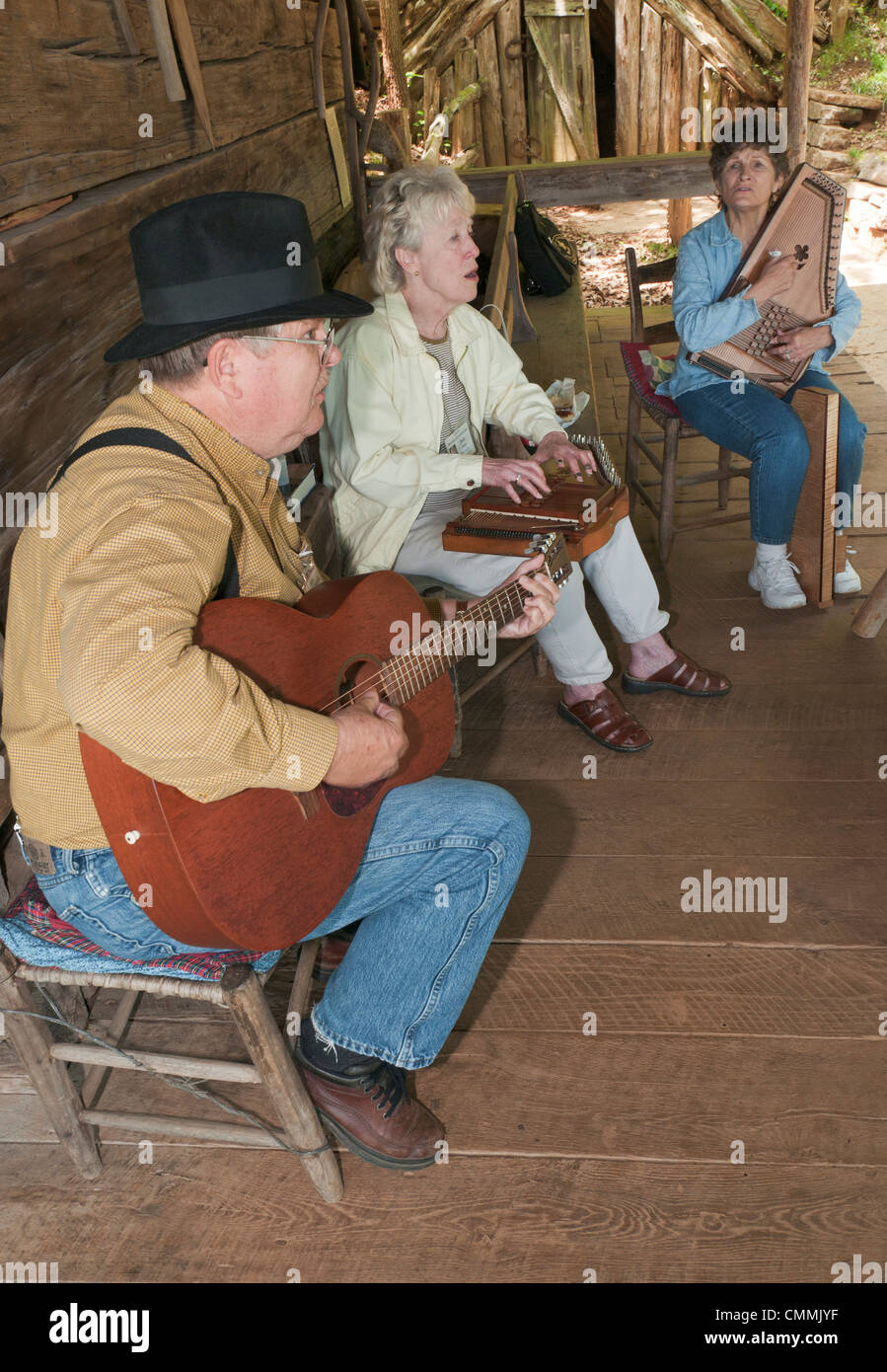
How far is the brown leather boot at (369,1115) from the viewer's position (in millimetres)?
1816

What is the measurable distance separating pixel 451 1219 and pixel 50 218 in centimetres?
192

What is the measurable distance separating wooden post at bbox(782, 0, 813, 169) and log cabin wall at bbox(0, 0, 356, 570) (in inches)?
176

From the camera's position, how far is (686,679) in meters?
3.10

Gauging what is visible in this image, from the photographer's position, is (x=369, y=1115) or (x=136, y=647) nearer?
(x=136, y=647)

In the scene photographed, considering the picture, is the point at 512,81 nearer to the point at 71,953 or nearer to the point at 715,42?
the point at 715,42

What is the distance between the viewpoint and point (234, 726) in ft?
4.45

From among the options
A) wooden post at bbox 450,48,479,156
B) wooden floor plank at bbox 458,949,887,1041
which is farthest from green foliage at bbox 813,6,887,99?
wooden floor plank at bbox 458,949,887,1041

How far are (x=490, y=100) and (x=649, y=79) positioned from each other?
4.65 feet

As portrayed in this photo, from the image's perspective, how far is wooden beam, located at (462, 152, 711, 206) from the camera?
611cm

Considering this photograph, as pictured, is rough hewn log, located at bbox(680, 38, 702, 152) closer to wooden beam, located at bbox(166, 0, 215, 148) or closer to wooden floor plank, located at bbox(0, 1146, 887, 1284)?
wooden beam, located at bbox(166, 0, 215, 148)

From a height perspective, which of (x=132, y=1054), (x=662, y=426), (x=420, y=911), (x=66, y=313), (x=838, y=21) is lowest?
(x=132, y=1054)

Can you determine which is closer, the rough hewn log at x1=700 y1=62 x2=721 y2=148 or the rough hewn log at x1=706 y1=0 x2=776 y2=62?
the rough hewn log at x1=706 y1=0 x2=776 y2=62

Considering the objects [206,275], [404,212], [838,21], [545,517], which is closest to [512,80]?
[838,21]
